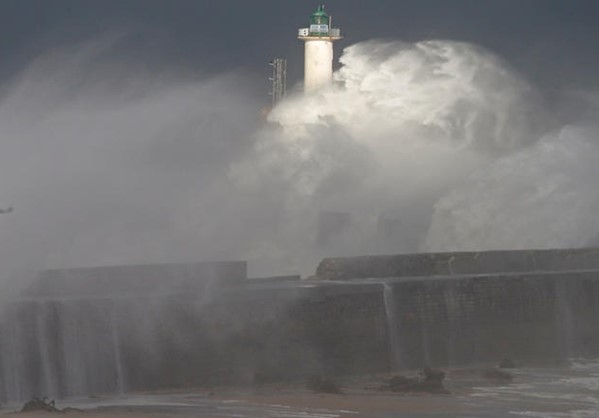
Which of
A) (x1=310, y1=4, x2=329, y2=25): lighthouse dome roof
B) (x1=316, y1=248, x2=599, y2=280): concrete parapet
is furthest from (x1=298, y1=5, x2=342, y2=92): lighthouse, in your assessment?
(x1=316, y1=248, x2=599, y2=280): concrete parapet

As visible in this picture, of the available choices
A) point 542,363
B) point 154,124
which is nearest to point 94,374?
point 542,363

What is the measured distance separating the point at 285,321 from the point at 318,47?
24.2m

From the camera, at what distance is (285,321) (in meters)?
21.0

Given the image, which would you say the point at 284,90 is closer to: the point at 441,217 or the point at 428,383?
the point at 441,217

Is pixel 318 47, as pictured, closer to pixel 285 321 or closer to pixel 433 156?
pixel 433 156

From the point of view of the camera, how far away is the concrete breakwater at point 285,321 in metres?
18.6

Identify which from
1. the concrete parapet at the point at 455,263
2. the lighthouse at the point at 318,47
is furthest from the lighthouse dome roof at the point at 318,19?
the concrete parapet at the point at 455,263

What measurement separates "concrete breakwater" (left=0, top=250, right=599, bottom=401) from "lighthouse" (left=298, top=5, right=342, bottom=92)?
16.9m

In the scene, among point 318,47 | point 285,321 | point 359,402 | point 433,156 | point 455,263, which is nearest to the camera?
point 359,402

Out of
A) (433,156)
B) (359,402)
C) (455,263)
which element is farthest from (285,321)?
(433,156)

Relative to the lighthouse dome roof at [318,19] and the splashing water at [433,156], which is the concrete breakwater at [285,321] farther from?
the lighthouse dome roof at [318,19]

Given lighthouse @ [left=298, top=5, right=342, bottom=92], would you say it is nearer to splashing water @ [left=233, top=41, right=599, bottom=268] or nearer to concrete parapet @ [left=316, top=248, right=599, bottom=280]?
splashing water @ [left=233, top=41, right=599, bottom=268]

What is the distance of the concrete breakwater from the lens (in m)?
18.6

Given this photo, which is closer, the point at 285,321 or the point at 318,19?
the point at 285,321
